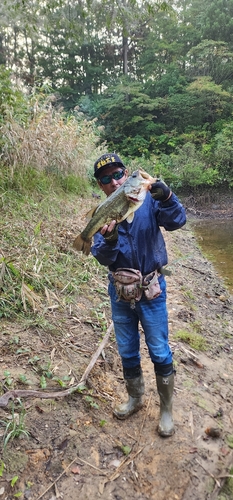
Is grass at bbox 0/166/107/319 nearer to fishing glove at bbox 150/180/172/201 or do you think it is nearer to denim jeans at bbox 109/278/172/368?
denim jeans at bbox 109/278/172/368

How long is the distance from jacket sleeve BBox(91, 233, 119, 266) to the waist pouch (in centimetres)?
→ 13

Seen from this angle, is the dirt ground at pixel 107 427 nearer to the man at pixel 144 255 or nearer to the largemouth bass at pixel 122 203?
the man at pixel 144 255

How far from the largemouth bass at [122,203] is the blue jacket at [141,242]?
0.39ft

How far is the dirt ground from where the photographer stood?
7.01ft

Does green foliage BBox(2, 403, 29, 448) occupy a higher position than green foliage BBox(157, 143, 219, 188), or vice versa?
green foliage BBox(2, 403, 29, 448)

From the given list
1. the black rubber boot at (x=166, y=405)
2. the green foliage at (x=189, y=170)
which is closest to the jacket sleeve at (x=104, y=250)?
the black rubber boot at (x=166, y=405)

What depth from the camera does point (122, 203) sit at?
217 cm

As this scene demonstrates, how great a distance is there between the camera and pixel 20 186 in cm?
598

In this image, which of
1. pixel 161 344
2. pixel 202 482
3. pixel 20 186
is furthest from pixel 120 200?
pixel 20 186

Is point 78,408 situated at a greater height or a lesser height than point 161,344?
lesser

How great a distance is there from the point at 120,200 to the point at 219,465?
202cm

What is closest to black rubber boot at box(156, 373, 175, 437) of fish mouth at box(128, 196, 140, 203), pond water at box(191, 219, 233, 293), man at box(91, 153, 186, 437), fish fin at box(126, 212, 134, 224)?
man at box(91, 153, 186, 437)

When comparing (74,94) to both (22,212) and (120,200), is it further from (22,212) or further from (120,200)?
(120,200)

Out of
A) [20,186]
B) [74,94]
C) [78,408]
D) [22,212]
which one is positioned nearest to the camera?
[78,408]
